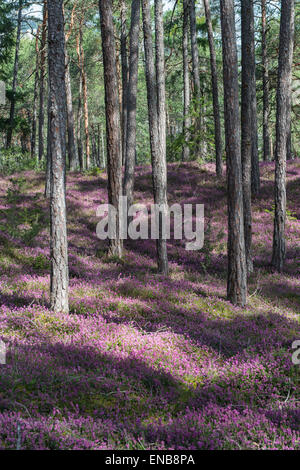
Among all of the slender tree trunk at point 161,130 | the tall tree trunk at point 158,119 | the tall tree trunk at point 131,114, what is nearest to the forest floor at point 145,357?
the slender tree trunk at point 161,130

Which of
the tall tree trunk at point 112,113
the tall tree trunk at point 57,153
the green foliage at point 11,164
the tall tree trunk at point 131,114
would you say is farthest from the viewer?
the green foliage at point 11,164

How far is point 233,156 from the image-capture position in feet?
25.5

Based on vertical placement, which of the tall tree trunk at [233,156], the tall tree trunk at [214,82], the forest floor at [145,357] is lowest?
the forest floor at [145,357]

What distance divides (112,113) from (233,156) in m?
4.35

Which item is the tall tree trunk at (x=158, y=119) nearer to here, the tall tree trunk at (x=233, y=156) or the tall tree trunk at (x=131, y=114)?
the tall tree trunk at (x=233, y=156)

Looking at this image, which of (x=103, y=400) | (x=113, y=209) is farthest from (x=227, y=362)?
(x=113, y=209)

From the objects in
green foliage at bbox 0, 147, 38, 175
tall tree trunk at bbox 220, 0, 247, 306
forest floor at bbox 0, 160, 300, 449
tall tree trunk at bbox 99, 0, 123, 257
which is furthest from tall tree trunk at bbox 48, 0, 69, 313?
green foliage at bbox 0, 147, 38, 175

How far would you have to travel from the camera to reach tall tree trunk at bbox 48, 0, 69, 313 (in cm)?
637

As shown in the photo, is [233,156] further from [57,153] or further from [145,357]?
[145,357]

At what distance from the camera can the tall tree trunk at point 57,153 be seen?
6367mm

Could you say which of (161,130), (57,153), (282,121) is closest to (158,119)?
(161,130)

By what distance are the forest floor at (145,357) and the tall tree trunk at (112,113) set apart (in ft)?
5.48
